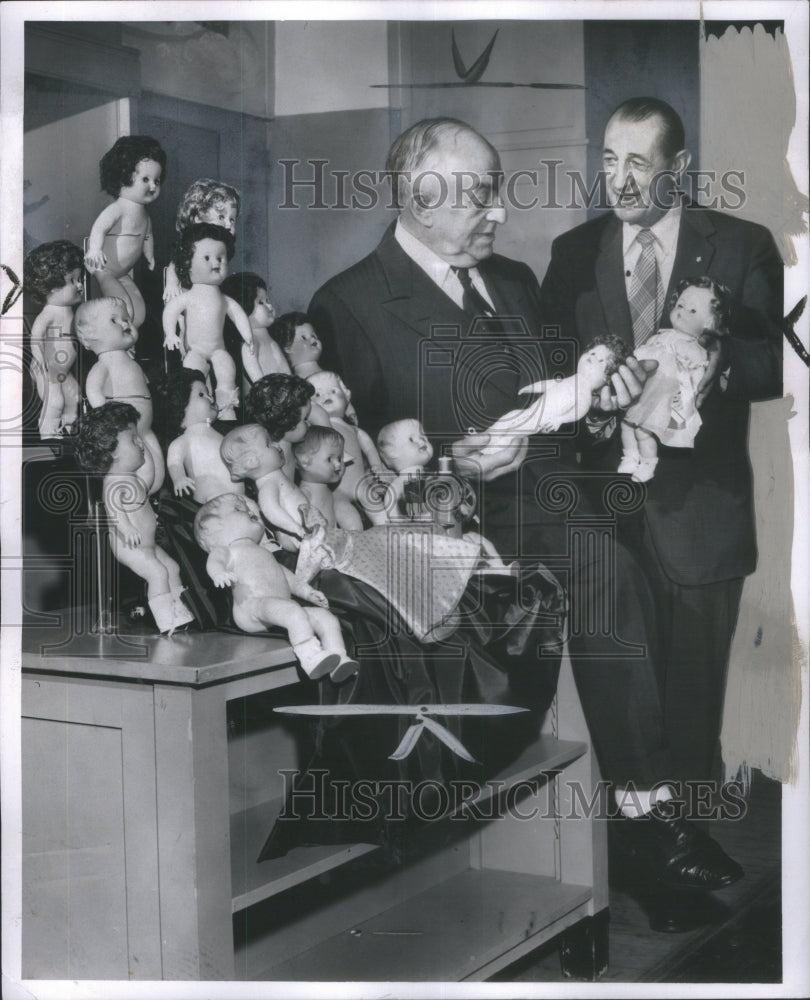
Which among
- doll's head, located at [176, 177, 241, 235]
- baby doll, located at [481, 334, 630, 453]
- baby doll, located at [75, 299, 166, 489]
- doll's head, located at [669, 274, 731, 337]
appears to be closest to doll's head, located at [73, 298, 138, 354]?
baby doll, located at [75, 299, 166, 489]

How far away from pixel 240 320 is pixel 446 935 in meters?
1.21

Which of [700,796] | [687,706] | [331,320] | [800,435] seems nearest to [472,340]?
[331,320]

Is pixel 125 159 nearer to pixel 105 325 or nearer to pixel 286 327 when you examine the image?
pixel 105 325

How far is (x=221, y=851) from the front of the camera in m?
2.26

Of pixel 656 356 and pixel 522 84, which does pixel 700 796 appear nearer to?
pixel 656 356

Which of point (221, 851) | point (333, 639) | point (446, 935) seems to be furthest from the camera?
point (446, 935)

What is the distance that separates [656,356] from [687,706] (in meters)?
0.64

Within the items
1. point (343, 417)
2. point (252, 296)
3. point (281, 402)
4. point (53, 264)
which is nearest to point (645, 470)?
point (343, 417)

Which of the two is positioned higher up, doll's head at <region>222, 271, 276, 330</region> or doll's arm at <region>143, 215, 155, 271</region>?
doll's arm at <region>143, 215, 155, 271</region>

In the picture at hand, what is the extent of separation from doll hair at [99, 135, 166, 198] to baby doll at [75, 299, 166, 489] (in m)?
0.21

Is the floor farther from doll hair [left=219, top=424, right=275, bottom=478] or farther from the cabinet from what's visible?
doll hair [left=219, top=424, right=275, bottom=478]

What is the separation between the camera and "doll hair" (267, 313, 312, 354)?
247 centimetres

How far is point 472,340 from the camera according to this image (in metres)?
2.45

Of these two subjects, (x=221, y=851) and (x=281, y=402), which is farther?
(x=281, y=402)
